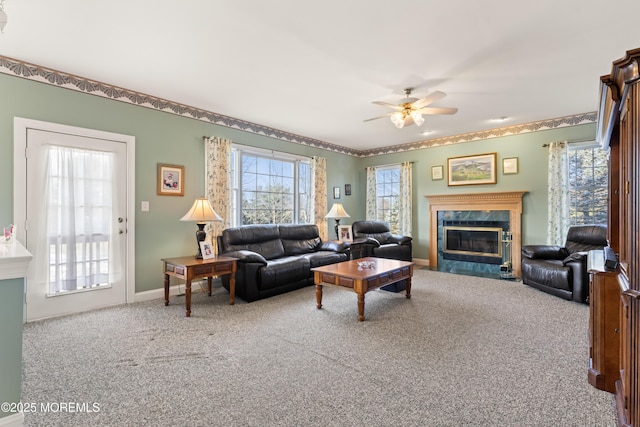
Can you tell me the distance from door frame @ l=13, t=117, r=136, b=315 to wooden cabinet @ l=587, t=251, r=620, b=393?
4658 mm

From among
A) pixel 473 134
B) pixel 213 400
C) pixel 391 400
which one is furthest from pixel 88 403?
pixel 473 134

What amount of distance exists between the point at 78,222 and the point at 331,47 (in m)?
3.41

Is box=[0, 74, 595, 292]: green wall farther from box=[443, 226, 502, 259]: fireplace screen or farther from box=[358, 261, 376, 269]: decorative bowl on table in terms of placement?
box=[358, 261, 376, 269]: decorative bowl on table

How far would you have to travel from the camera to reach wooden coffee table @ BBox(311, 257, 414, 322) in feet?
10.9

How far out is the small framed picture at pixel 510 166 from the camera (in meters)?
5.63

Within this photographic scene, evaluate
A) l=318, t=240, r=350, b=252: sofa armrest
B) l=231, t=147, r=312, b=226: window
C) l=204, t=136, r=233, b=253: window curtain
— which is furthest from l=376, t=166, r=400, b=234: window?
l=204, t=136, r=233, b=253: window curtain

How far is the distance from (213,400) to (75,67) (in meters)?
3.62

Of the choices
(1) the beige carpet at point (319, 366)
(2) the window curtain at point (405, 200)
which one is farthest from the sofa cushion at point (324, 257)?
(2) the window curtain at point (405, 200)

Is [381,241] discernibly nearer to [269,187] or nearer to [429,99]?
[269,187]

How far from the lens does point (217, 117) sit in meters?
4.93

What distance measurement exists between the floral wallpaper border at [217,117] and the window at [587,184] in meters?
0.50

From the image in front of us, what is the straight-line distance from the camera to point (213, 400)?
6.38 ft

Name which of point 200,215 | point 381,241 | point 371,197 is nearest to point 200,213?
point 200,215

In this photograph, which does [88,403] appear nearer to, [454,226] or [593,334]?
[593,334]
